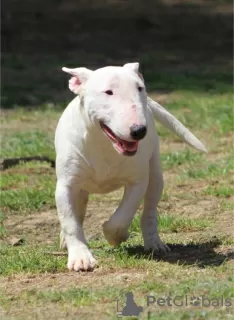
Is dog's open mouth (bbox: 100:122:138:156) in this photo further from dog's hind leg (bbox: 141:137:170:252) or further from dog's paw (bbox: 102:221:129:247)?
dog's hind leg (bbox: 141:137:170:252)

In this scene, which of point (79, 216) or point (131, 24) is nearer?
point (79, 216)

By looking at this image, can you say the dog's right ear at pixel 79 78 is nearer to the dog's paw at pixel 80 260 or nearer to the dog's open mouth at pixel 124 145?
the dog's open mouth at pixel 124 145

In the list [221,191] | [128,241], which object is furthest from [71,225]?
[221,191]

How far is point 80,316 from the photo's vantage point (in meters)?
4.88

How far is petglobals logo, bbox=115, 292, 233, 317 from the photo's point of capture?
4.88 m

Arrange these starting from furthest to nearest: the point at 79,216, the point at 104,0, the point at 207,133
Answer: the point at 104,0 < the point at 207,133 < the point at 79,216

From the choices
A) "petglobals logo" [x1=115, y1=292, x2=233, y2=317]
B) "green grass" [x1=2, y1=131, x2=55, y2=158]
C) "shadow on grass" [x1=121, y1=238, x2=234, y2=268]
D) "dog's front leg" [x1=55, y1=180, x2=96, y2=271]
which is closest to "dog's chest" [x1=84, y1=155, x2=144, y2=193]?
"dog's front leg" [x1=55, y1=180, x2=96, y2=271]

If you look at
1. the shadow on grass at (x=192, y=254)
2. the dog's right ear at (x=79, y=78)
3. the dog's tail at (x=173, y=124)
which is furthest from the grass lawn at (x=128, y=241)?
the dog's right ear at (x=79, y=78)

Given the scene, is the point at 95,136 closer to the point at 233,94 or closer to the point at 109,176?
the point at 109,176

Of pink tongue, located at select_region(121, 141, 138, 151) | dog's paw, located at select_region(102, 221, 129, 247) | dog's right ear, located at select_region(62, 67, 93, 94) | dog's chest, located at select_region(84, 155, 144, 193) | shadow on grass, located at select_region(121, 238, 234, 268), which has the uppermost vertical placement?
dog's right ear, located at select_region(62, 67, 93, 94)

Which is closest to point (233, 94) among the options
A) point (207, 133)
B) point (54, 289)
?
point (207, 133)

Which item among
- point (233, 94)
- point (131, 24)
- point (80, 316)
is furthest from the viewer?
point (131, 24)

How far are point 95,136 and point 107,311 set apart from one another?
1375mm

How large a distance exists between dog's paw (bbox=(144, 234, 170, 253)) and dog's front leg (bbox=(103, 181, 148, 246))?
0.33 meters
